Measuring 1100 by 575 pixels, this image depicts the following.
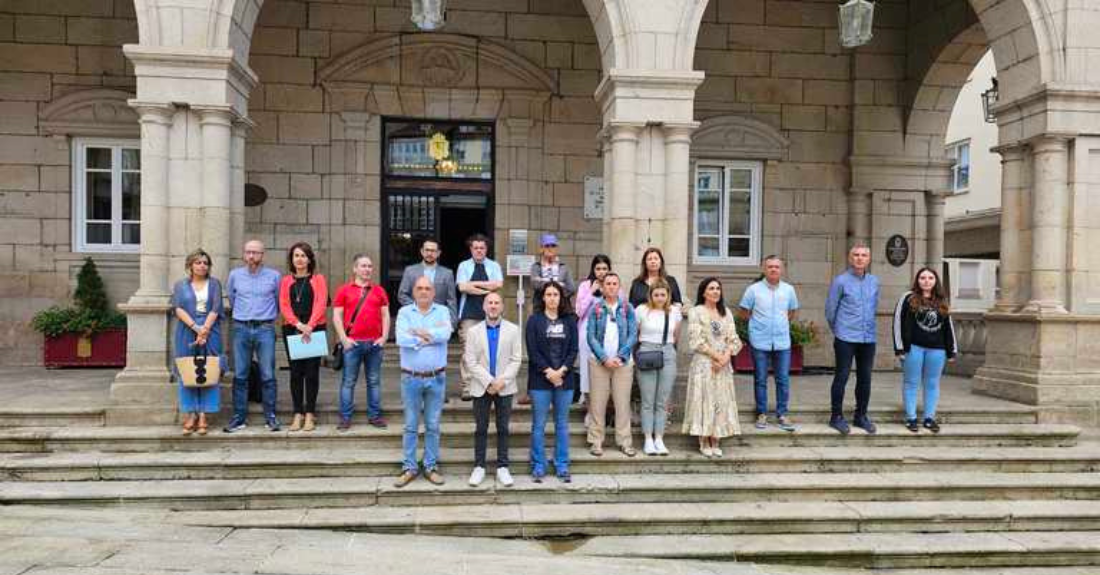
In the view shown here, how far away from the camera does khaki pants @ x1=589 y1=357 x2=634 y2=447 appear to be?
22.5ft

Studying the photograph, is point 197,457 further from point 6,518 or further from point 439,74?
point 439,74

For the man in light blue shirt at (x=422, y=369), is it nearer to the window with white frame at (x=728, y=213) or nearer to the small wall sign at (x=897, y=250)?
the window with white frame at (x=728, y=213)

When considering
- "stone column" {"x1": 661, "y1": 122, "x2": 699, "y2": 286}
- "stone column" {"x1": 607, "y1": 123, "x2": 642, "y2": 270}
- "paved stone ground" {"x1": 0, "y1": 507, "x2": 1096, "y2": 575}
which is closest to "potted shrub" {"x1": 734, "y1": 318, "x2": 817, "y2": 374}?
"stone column" {"x1": 661, "y1": 122, "x2": 699, "y2": 286}

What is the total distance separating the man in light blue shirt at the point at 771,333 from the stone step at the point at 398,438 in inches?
11.0

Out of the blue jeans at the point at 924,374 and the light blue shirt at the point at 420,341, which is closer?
the light blue shirt at the point at 420,341

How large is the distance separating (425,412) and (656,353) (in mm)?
2145

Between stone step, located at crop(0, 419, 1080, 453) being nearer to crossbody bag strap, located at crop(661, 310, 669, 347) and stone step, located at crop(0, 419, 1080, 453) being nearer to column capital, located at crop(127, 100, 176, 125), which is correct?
crossbody bag strap, located at crop(661, 310, 669, 347)

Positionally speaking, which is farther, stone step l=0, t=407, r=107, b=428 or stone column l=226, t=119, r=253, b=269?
stone column l=226, t=119, r=253, b=269

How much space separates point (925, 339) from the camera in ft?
24.4

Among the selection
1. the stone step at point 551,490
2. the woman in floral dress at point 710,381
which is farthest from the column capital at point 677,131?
the stone step at point 551,490

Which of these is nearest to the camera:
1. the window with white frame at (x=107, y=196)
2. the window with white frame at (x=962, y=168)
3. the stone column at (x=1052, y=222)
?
the stone column at (x=1052, y=222)

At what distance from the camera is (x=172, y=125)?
7.31 metres

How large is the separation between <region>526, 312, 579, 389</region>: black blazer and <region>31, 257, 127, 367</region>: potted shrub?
6.62 m

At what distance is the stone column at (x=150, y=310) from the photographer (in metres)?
7.18
